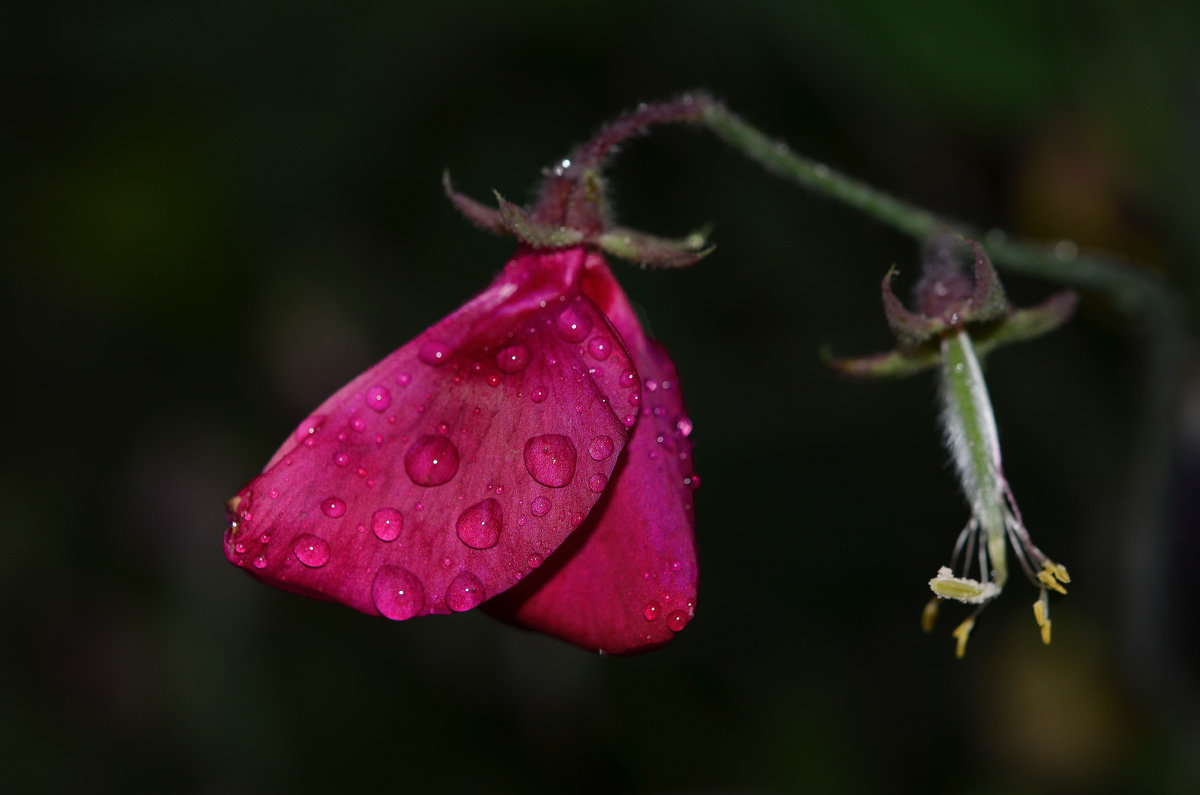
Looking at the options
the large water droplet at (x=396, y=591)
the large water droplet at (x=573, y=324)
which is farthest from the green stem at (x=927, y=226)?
the large water droplet at (x=396, y=591)

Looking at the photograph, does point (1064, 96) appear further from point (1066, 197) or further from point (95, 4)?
point (95, 4)

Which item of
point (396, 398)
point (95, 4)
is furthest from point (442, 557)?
point (95, 4)

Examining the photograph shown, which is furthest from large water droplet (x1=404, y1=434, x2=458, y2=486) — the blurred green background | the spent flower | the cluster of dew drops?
the blurred green background

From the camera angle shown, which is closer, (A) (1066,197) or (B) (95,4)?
(A) (1066,197)

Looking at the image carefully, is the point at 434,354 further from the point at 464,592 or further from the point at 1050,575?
the point at 1050,575

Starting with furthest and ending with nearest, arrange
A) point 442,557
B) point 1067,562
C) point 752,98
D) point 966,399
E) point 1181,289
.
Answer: point 752,98 < point 1067,562 < point 1181,289 < point 966,399 < point 442,557

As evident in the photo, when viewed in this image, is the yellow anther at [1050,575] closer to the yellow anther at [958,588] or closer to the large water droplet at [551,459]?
the yellow anther at [958,588]
